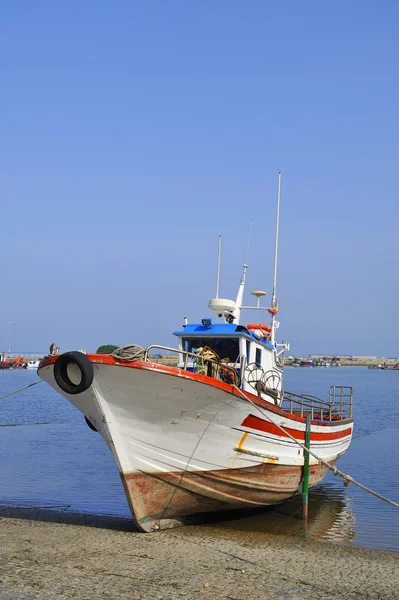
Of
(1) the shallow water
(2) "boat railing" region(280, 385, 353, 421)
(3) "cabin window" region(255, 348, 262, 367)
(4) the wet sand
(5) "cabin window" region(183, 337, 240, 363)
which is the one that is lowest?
(1) the shallow water

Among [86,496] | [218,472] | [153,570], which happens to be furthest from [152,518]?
[86,496]

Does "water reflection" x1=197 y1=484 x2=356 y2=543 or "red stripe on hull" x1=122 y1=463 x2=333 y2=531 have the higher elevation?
"red stripe on hull" x1=122 y1=463 x2=333 y2=531

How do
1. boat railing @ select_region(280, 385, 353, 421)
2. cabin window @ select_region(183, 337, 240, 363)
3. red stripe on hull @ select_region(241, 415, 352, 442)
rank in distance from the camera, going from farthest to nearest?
boat railing @ select_region(280, 385, 353, 421)
cabin window @ select_region(183, 337, 240, 363)
red stripe on hull @ select_region(241, 415, 352, 442)

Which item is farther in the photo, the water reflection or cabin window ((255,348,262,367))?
cabin window ((255,348,262,367))

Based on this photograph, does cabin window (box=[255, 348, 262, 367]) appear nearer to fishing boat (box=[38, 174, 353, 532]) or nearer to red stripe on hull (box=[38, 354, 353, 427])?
fishing boat (box=[38, 174, 353, 532])

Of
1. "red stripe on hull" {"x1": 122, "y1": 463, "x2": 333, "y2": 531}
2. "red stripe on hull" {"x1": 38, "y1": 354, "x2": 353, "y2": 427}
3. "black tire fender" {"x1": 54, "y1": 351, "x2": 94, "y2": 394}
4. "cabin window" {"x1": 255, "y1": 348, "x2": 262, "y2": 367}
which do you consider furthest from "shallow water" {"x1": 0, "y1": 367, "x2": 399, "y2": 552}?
"black tire fender" {"x1": 54, "y1": 351, "x2": 94, "y2": 394}

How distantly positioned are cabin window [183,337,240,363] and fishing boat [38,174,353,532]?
0.02 meters

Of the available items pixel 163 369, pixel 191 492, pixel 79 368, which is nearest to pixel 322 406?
pixel 191 492

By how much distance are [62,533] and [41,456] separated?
11.3 metres

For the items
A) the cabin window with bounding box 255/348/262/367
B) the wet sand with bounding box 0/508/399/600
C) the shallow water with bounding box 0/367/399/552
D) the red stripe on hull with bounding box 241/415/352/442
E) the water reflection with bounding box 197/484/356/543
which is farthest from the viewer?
the cabin window with bounding box 255/348/262/367

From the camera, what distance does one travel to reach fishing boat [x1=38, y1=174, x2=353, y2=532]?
10.9 m

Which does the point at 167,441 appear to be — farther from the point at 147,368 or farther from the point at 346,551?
the point at 346,551

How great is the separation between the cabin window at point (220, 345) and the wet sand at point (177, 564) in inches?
129

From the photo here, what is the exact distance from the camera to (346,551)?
1159 centimetres
